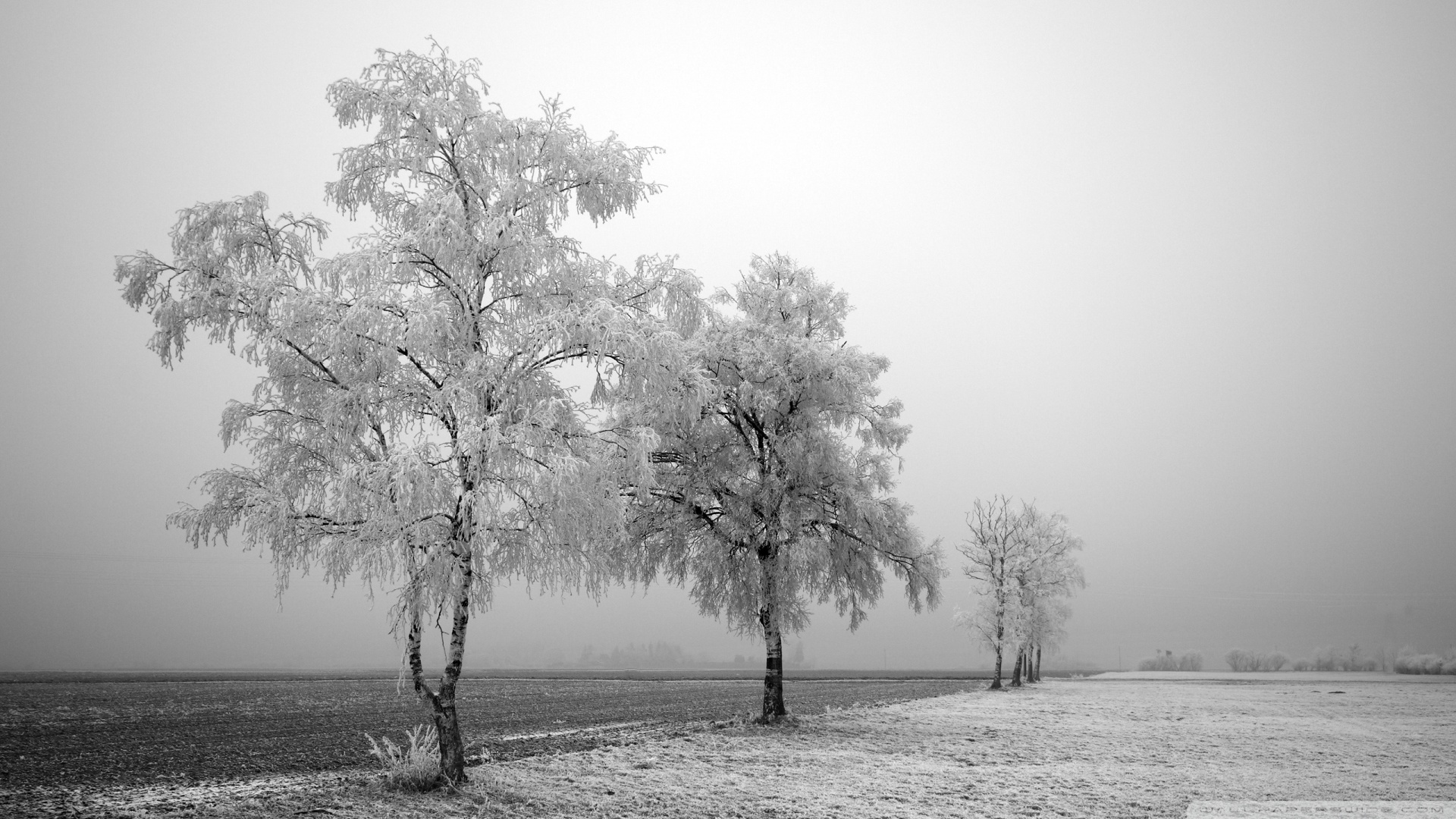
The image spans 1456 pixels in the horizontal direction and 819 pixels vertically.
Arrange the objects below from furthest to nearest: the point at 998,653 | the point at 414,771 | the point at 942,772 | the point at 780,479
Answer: the point at 998,653 → the point at 780,479 → the point at 942,772 → the point at 414,771

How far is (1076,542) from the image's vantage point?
5322 centimetres

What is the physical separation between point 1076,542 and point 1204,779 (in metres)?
40.6

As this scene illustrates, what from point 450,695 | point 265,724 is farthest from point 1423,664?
point 450,695

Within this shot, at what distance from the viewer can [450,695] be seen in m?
12.1

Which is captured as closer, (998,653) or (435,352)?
(435,352)

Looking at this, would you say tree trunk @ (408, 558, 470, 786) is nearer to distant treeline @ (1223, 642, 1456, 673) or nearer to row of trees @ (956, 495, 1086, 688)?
row of trees @ (956, 495, 1086, 688)

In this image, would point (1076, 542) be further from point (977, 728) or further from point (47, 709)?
point (47, 709)

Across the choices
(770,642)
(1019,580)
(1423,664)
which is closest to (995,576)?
Result: (1019,580)

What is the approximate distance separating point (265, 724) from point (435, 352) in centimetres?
1869

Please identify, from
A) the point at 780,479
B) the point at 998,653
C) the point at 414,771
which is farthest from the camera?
the point at 998,653

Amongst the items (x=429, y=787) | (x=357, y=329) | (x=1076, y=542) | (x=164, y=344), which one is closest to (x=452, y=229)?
(x=357, y=329)

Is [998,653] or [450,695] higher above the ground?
[450,695]

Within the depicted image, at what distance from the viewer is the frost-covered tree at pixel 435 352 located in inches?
438

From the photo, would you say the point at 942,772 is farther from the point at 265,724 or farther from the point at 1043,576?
the point at 1043,576
